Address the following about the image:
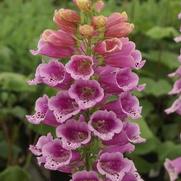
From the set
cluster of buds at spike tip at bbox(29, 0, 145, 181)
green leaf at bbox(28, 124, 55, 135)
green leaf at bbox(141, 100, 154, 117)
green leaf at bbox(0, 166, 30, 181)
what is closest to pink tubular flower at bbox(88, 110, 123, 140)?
cluster of buds at spike tip at bbox(29, 0, 145, 181)

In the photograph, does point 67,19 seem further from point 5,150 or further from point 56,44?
point 5,150

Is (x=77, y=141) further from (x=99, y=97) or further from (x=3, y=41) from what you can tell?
(x=3, y=41)

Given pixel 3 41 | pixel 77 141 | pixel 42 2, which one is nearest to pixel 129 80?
pixel 77 141

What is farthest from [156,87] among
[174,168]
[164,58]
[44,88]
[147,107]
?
[174,168]

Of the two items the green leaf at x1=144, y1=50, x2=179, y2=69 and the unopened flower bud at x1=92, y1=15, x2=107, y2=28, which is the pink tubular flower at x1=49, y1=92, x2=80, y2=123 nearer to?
the unopened flower bud at x1=92, y1=15, x2=107, y2=28

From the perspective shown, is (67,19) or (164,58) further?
(164,58)
